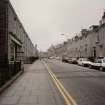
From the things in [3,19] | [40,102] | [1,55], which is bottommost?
[40,102]

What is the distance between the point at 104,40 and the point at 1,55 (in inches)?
1037

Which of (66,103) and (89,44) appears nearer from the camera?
(66,103)

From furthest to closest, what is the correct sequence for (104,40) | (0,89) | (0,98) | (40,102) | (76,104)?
(104,40) → (0,89) → (0,98) → (40,102) → (76,104)

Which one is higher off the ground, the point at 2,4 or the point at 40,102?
the point at 2,4

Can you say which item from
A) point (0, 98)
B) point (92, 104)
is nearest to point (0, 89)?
point (0, 98)

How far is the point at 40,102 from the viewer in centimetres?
1085

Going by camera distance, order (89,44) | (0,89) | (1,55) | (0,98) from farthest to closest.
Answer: (89,44), (1,55), (0,89), (0,98)

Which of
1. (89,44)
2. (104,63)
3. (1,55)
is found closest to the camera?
(1,55)

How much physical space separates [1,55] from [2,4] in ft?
21.3

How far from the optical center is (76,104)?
10172mm

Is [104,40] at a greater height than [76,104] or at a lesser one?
greater

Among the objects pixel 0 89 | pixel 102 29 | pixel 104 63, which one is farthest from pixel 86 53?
pixel 0 89

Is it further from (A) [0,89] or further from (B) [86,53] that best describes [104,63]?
(B) [86,53]

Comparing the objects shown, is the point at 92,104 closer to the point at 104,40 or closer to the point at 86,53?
the point at 104,40
